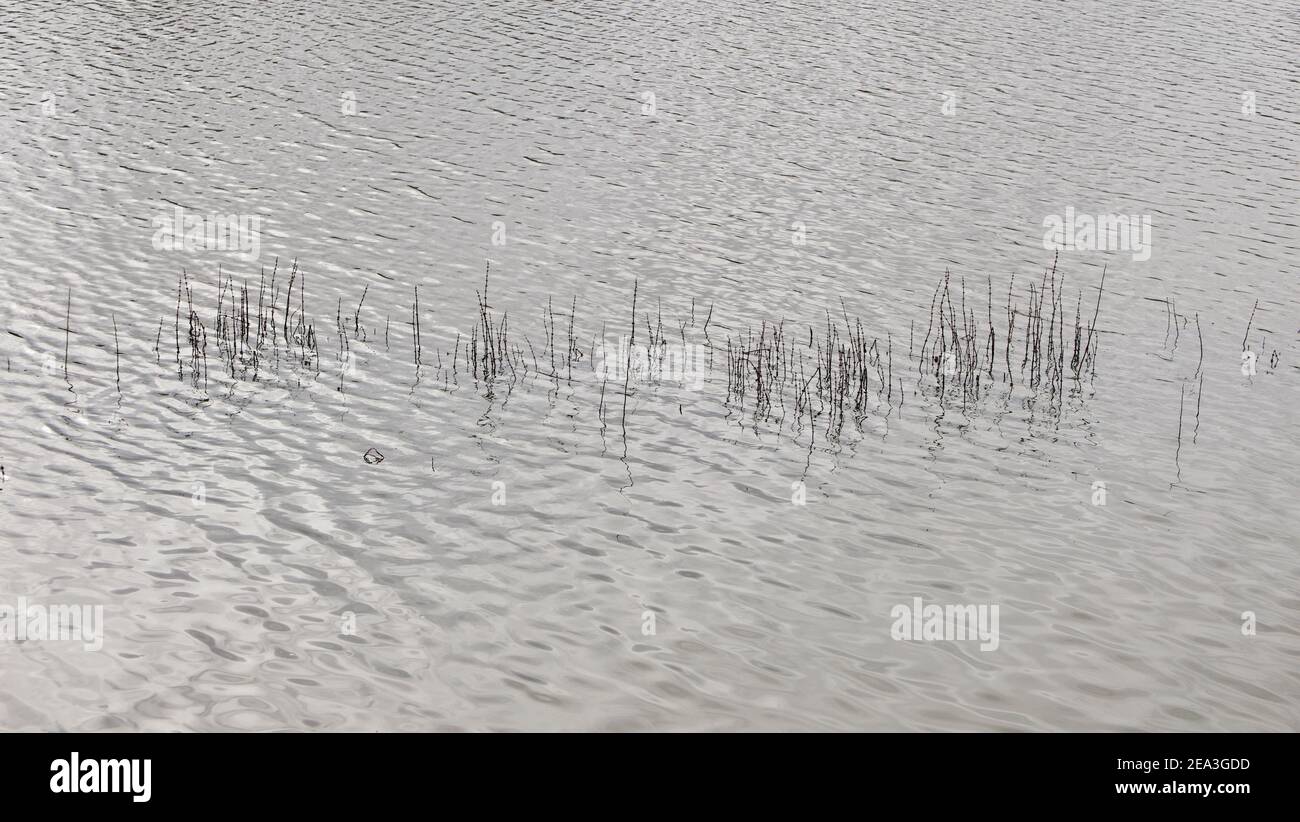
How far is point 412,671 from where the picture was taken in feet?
41.3

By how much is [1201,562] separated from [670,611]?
20.1 feet

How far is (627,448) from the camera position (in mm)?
17734
